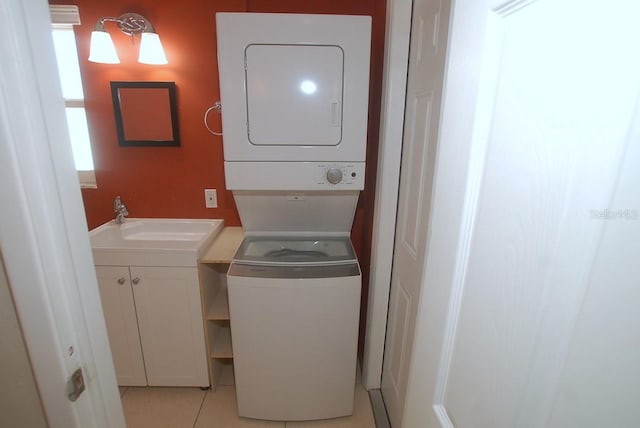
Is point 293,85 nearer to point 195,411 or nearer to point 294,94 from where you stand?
point 294,94

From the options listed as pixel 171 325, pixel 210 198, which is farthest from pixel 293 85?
pixel 171 325

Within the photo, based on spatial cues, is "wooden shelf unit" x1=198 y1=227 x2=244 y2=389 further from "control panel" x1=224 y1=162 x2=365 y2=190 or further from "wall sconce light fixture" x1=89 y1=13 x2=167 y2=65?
"wall sconce light fixture" x1=89 y1=13 x2=167 y2=65

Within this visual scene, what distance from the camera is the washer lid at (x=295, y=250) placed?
153 centimetres

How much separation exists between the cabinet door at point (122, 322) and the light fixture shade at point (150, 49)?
1.15m

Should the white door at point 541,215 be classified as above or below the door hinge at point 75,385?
above

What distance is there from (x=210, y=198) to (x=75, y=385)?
5.14 ft

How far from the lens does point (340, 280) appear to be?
142 cm

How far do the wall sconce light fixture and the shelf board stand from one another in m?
1.66

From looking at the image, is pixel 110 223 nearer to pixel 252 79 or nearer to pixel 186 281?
pixel 186 281

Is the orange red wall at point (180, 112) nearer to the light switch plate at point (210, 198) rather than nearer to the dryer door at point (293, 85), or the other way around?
the light switch plate at point (210, 198)

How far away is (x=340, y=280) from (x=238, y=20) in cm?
123

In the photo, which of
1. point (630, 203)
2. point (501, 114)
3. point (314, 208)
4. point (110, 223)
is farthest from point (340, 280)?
point (110, 223)

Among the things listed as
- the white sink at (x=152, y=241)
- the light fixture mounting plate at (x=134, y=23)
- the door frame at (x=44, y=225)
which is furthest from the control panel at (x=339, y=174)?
the light fixture mounting plate at (x=134, y=23)

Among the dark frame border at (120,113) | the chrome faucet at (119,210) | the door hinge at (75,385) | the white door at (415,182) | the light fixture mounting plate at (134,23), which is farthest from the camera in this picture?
the chrome faucet at (119,210)
